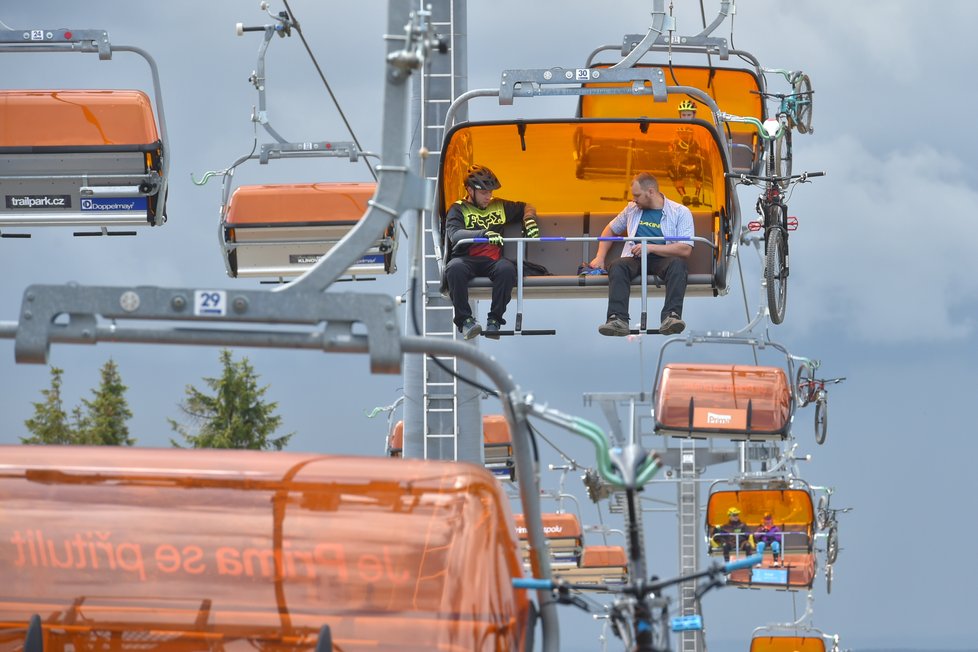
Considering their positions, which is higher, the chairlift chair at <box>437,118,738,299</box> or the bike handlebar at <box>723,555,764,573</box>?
the chairlift chair at <box>437,118,738,299</box>

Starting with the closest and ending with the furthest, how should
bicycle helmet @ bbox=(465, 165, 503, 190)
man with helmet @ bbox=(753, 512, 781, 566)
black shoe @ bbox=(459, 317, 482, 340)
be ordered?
black shoe @ bbox=(459, 317, 482, 340) < bicycle helmet @ bbox=(465, 165, 503, 190) < man with helmet @ bbox=(753, 512, 781, 566)

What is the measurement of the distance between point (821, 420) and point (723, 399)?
5596mm

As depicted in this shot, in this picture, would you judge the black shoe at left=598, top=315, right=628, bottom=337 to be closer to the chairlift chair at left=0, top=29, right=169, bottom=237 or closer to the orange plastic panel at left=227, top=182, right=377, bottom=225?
the chairlift chair at left=0, top=29, right=169, bottom=237

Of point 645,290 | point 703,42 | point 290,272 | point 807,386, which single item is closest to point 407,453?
point 645,290

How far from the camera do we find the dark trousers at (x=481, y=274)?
13.6 m

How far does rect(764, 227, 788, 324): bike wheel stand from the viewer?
18172 mm

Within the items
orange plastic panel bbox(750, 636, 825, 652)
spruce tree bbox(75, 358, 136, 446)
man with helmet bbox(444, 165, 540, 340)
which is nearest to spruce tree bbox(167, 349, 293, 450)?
spruce tree bbox(75, 358, 136, 446)

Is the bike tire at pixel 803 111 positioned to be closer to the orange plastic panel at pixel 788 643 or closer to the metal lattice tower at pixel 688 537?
the metal lattice tower at pixel 688 537

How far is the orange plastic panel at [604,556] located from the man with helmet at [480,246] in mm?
17686

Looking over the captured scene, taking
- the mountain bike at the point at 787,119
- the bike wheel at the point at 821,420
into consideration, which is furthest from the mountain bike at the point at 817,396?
the mountain bike at the point at 787,119

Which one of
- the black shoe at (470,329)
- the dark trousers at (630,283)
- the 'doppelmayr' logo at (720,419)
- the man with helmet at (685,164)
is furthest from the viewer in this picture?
the 'doppelmayr' logo at (720,419)

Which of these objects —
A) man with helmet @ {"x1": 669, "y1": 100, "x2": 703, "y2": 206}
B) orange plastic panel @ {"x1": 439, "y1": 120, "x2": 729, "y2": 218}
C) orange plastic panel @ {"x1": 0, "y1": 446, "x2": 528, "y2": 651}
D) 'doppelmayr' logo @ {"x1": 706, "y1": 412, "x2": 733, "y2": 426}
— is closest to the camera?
orange plastic panel @ {"x1": 0, "y1": 446, "x2": 528, "y2": 651}

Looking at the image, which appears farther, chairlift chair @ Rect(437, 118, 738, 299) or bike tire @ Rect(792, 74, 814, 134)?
bike tire @ Rect(792, 74, 814, 134)

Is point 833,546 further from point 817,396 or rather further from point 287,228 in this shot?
point 287,228
